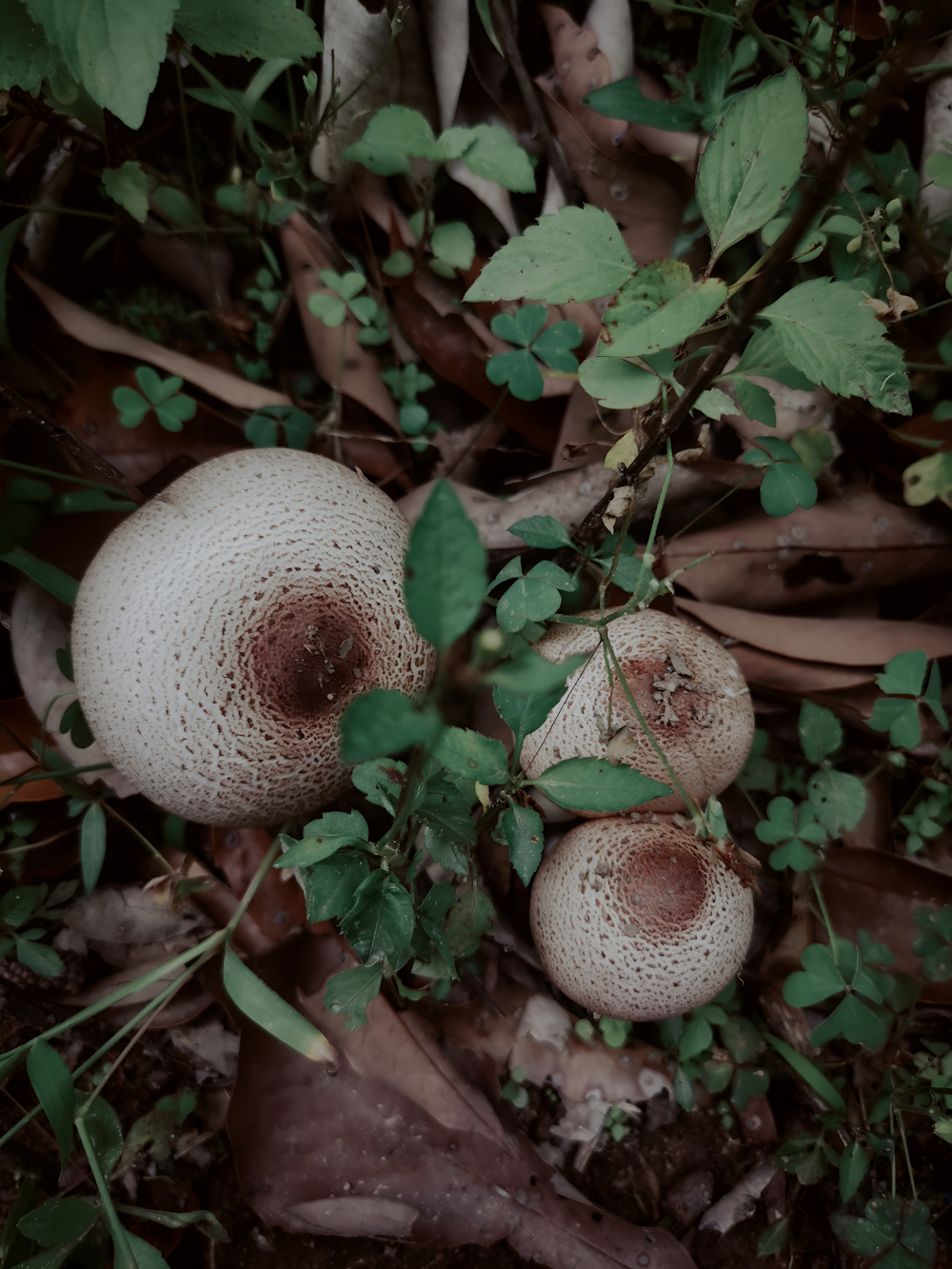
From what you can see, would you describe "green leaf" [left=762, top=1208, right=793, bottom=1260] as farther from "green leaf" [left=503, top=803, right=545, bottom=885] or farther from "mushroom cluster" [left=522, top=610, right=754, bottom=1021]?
"green leaf" [left=503, top=803, right=545, bottom=885]

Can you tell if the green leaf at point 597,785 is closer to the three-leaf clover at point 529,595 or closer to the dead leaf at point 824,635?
the three-leaf clover at point 529,595

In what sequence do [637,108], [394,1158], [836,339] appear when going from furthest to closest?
[637,108]
[394,1158]
[836,339]

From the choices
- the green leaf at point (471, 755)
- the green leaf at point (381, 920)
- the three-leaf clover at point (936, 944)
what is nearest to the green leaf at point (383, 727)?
the green leaf at point (471, 755)

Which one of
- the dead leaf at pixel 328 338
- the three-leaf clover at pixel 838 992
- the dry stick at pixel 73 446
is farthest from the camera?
the dead leaf at pixel 328 338

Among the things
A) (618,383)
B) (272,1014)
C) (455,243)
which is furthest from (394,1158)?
(455,243)

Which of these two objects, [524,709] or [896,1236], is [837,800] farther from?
[524,709]

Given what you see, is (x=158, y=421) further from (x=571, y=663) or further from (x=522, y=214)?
(x=571, y=663)

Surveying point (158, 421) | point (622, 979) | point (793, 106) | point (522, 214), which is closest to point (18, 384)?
point (158, 421)
